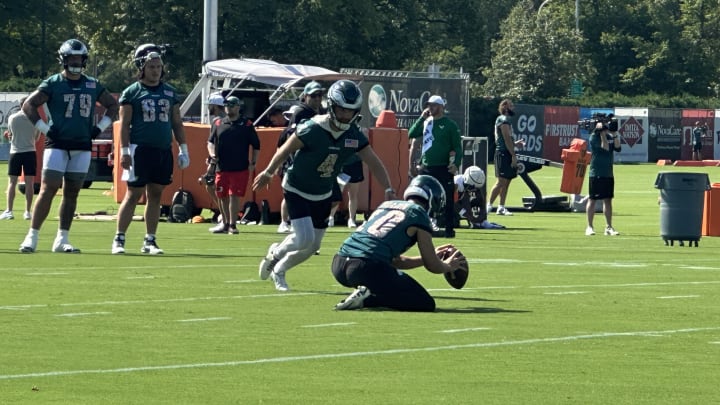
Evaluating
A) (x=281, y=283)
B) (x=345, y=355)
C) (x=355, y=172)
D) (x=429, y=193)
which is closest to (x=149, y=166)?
(x=281, y=283)

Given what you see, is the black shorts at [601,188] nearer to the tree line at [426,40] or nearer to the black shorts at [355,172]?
the black shorts at [355,172]

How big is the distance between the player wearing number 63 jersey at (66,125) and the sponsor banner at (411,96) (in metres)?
14.7

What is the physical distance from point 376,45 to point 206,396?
69.9 metres

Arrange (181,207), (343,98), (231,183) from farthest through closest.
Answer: (181,207)
(231,183)
(343,98)

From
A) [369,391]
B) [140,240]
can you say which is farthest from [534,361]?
[140,240]

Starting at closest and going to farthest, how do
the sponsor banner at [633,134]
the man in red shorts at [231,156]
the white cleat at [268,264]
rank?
the white cleat at [268,264] → the man in red shorts at [231,156] → the sponsor banner at [633,134]

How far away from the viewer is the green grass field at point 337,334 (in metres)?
8.81

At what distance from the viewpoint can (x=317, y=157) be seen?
14188mm

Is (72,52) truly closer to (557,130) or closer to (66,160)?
(66,160)

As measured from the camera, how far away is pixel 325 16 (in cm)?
7262

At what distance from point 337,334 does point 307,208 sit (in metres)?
3.20

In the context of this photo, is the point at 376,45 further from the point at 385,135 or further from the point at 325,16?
the point at 385,135

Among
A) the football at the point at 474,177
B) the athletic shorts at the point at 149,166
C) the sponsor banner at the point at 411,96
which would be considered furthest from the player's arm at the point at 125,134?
the sponsor banner at the point at 411,96

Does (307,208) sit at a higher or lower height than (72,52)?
lower
